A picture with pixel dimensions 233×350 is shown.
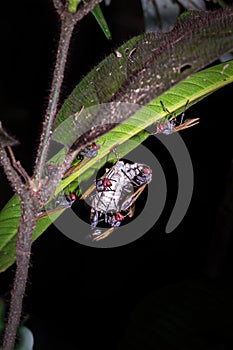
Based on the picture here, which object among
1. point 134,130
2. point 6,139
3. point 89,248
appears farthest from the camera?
point 89,248

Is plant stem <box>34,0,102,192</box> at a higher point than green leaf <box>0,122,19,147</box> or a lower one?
higher

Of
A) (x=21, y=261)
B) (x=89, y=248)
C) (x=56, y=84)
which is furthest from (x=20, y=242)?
(x=89, y=248)

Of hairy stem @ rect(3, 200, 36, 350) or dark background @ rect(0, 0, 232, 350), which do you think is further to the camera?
dark background @ rect(0, 0, 232, 350)

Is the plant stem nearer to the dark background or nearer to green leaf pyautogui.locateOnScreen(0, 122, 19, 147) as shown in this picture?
green leaf pyautogui.locateOnScreen(0, 122, 19, 147)

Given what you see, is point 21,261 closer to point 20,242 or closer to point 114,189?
point 20,242

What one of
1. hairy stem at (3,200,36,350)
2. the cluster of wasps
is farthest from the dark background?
hairy stem at (3,200,36,350)

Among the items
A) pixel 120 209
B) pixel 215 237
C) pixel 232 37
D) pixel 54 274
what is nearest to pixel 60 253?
pixel 54 274
